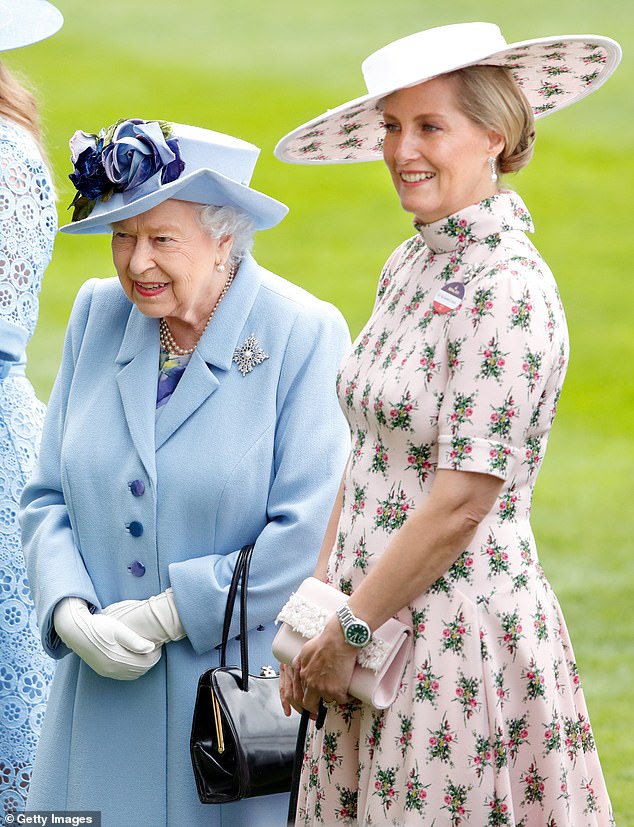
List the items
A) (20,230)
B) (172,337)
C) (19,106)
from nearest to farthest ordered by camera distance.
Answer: (172,337), (20,230), (19,106)

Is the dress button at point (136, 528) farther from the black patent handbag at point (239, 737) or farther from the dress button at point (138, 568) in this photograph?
the black patent handbag at point (239, 737)

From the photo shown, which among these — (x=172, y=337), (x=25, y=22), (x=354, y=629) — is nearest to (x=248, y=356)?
(x=172, y=337)

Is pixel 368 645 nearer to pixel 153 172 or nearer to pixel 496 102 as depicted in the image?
pixel 496 102

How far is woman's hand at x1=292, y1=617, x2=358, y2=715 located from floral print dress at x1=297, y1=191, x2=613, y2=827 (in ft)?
0.28

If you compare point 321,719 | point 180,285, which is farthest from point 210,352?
point 321,719

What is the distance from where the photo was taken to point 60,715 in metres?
3.22

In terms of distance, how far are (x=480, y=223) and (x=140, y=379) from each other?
3.24 ft

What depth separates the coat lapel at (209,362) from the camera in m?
3.11

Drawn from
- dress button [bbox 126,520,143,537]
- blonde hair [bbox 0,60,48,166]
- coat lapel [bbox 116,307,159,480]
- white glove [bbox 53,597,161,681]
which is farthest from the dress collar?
blonde hair [bbox 0,60,48,166]

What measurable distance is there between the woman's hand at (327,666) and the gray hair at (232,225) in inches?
40.0

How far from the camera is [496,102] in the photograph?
2.50 m

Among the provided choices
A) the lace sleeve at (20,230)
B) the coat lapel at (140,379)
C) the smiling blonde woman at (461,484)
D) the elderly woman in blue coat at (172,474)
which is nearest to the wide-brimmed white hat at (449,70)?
the smiling blonde woman at (461,484)

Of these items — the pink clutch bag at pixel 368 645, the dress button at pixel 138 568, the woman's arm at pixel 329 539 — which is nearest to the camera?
the pink clutch bag at pixel 368 645

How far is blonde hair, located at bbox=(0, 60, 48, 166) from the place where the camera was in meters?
3.71
